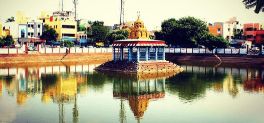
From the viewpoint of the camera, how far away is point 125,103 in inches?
1103

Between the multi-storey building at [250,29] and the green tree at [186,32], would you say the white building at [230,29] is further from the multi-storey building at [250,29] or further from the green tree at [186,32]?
the green tree at [186,32]

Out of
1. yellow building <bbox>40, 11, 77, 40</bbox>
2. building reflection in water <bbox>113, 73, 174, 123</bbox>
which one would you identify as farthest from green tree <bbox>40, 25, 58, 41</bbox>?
building reflection in water <bbox>113, 73, 174, 123</bbox>

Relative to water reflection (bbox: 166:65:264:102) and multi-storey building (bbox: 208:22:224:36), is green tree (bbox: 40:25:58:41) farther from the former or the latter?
water reflection (bbox: 166:65:264:102)

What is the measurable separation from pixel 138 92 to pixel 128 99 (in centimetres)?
359

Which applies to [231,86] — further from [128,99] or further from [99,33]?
[99,33]

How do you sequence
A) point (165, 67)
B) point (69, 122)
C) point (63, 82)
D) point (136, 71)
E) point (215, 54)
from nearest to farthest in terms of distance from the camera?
1. point (69, 122)
2. point (63, 82)
3. point (136, 71)
4. point (165, 67)
5. point (215, 54)

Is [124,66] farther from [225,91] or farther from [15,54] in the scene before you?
[15,54]

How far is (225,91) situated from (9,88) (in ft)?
67.6

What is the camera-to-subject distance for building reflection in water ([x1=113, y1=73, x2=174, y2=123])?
2605 cm

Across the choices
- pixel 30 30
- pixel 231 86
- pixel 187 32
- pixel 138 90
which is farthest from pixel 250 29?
pixel 138 90

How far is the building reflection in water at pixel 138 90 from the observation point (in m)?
26.0

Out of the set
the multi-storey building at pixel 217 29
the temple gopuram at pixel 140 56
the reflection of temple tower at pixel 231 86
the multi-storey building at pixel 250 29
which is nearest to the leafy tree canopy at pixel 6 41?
the temple gopuram at pixel 140 56

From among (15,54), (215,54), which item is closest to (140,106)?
(15,54)

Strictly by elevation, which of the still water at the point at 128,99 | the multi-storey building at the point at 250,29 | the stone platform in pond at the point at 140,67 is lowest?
the still water at the point at 128,99
